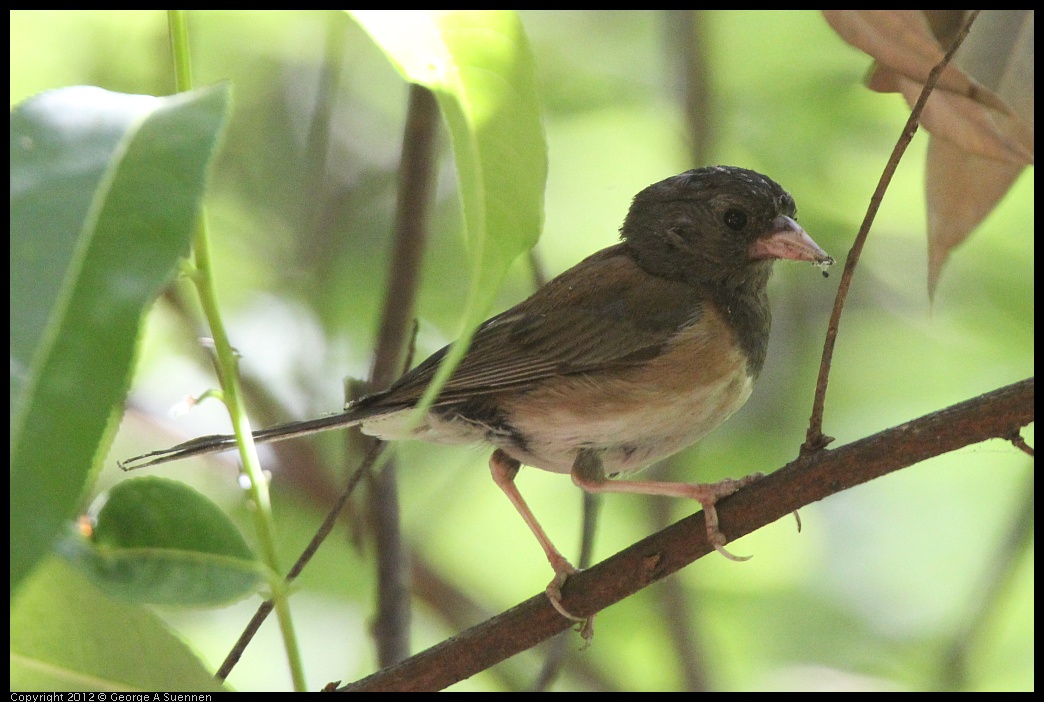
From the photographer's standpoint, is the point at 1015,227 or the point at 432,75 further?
the point at 1015,227

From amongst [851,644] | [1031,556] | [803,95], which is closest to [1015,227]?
[803,95]

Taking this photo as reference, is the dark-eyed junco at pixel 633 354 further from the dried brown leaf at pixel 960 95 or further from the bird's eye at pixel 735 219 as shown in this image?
the dried brown leaf at pixel 960 95

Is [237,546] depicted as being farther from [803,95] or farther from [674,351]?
[803,95]

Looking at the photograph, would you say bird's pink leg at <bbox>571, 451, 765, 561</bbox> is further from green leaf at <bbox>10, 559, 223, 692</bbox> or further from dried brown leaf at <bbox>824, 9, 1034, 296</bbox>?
green leaf at <bbox>10, 559, 223, 692</bbox>

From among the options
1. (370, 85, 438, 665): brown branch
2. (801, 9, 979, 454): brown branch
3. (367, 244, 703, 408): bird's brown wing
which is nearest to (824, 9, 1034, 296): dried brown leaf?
(801, 9, 979, 454): brown branch

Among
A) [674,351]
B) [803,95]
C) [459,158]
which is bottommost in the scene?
[459,158]

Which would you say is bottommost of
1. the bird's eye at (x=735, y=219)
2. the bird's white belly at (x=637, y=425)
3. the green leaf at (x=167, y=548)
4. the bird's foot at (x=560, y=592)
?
the green leaf at (x=167, y=548)

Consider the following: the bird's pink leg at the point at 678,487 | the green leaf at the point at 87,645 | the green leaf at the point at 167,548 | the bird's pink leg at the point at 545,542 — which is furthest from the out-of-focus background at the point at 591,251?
the green leaf at the point at 87,645
